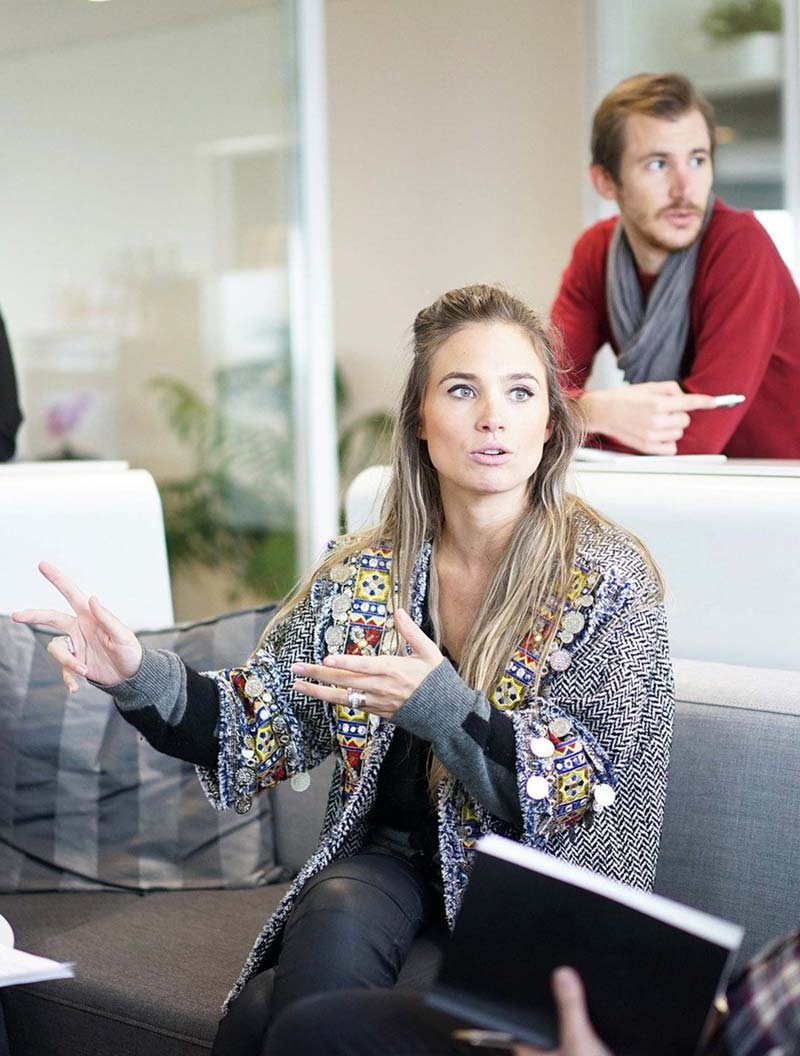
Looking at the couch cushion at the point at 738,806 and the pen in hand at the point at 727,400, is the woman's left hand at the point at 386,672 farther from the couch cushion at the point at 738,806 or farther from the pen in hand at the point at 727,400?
the pen in hand at the point at 727,400

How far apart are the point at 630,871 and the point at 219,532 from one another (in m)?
2.76

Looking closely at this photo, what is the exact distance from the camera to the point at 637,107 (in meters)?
2.51

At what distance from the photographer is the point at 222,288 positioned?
408 cm

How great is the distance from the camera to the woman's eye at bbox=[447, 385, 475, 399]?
1673 mm

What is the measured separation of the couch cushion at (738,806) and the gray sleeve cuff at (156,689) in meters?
0.63

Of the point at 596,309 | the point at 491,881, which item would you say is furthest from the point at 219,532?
the point at 491,881

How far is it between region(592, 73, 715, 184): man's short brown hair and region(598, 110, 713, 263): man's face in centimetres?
1

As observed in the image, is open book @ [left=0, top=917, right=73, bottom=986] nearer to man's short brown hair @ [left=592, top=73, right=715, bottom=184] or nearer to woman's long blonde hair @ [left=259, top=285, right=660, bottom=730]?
woman's long blonde hair @ [left=259, top=285, right=660, bottom=730]

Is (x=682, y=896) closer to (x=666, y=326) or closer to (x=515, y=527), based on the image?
(x=515, y=527)

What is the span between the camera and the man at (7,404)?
10.5 feet

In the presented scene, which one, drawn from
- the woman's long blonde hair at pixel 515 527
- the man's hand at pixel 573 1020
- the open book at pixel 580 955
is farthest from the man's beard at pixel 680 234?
the man's hand at pixel 573 1020

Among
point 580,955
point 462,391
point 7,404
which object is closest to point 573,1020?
point 580,955

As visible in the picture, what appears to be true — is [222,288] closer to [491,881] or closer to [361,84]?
[361,84]

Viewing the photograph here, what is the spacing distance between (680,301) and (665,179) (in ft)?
0.75
